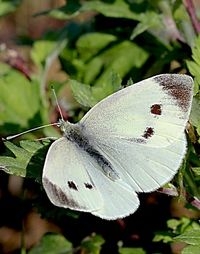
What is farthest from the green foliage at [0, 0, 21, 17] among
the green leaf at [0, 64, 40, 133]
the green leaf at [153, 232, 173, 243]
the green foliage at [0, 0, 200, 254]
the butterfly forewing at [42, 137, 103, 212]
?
the butterfly forewing at [42, 137, 103, 212]

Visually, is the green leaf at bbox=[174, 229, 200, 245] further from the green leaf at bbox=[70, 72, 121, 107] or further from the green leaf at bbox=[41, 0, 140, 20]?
the green leaf at bbox=[41, 0, 140, 20]

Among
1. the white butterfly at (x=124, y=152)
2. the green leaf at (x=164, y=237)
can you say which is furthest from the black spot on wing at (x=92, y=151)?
the green leaf at (x=164, y=237)

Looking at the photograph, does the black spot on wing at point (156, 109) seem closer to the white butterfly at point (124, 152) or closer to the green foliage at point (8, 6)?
the white butterfly at point (124, 152)

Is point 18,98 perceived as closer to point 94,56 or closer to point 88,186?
point 94,56

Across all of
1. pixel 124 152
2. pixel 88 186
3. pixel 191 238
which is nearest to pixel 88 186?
pixel 88 186

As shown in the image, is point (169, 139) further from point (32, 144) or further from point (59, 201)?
point (32, 144)

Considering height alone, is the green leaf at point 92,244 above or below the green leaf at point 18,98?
below

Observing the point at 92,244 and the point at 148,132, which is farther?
the point at 92,244
